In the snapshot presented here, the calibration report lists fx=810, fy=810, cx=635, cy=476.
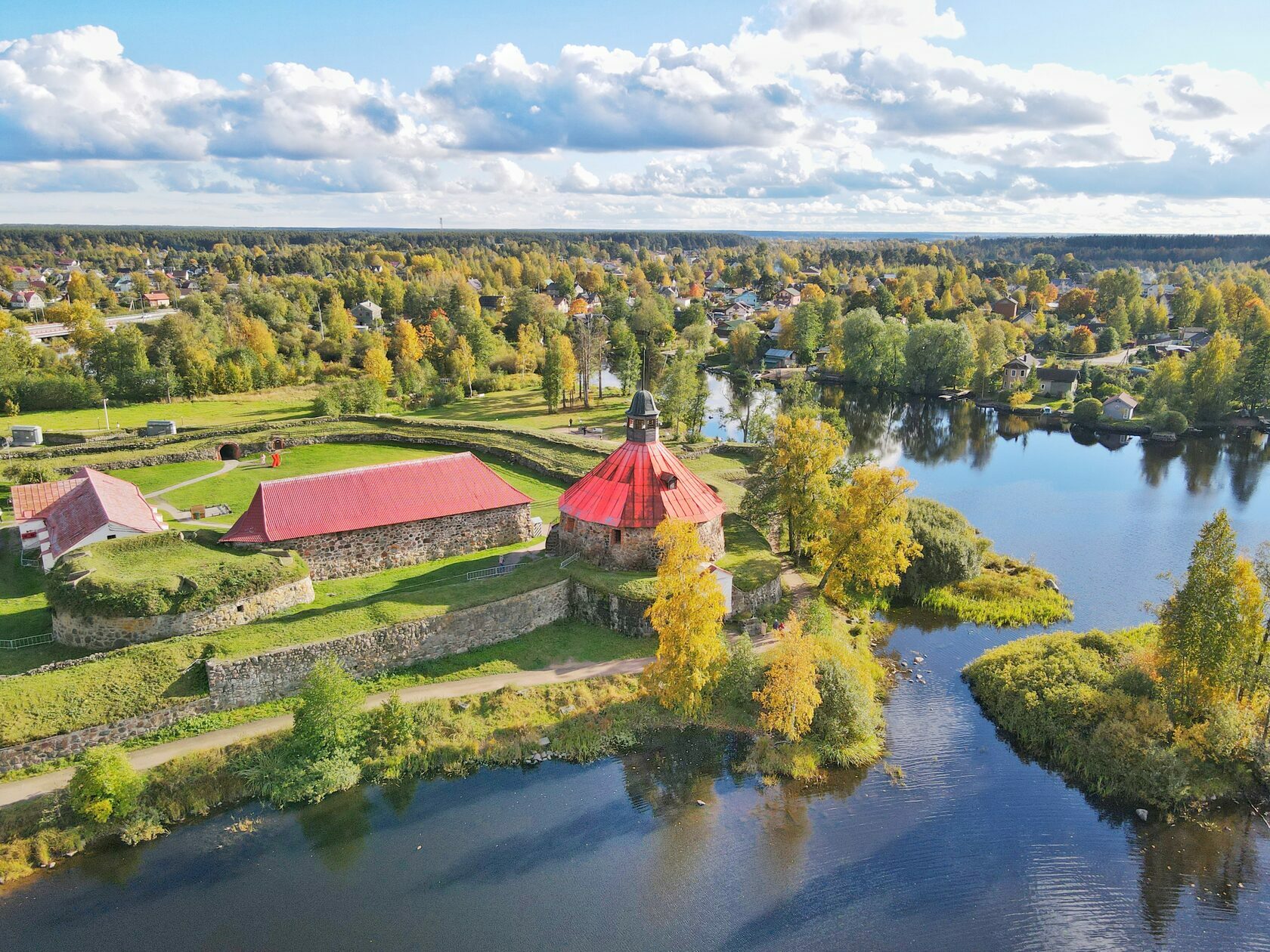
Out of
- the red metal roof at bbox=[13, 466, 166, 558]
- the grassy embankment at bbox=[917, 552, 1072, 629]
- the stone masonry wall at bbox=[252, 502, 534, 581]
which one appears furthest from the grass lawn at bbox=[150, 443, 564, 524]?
the grassy embankment at bbox=[917, 552, 1072, 629]

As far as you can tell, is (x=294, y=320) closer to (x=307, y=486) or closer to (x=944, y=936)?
(x=307, y=486)

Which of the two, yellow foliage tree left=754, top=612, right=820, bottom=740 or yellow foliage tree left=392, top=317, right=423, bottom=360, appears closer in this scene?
yellow foliage tree left=754, top=612, right=820, bottom=740

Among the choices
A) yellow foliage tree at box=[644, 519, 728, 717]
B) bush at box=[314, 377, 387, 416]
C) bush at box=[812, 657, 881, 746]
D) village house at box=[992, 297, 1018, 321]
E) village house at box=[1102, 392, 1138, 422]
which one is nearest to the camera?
yellow foliage tree at box=[644, 519, 728, 717]

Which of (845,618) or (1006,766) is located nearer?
(1006,766)

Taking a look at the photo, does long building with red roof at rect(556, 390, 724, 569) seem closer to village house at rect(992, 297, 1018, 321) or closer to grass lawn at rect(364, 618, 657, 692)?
grass lawn at rect(364, 618, 657, 692)

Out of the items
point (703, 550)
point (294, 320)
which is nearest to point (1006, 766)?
point (703, 550)

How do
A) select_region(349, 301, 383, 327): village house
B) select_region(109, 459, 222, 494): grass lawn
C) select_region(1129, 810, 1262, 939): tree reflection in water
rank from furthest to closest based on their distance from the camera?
select_region(349, 301, 383, 327): village house → select_region(109, 459, 222, 494): grass lawn → select_region(1129, 810, 1262, 939): tree reflection in water

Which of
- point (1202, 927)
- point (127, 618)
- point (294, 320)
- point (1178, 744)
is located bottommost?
point (1202, 927)

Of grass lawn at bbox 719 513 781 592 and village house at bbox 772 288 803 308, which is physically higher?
village house at bbox 772 288 803 308

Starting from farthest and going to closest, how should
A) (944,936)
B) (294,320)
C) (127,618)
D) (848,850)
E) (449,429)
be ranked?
(294,320)
(449,429)
(127,618)
(848,850)
(944,936)
